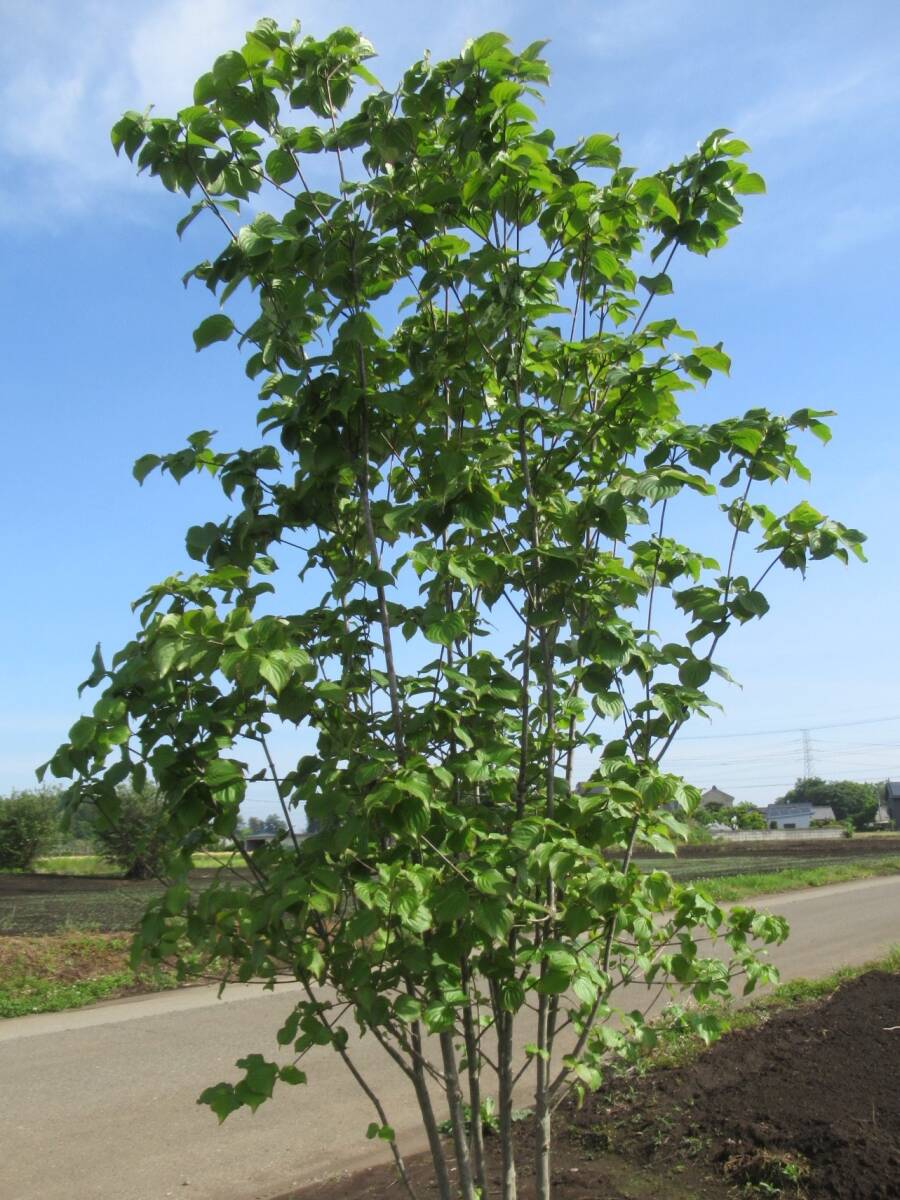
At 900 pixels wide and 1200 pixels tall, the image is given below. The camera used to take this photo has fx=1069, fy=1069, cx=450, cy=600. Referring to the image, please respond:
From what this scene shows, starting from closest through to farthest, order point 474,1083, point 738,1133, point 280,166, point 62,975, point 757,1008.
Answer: point 280,166, point 474,1083, point 738,1133, point 757,1008, point 62,975

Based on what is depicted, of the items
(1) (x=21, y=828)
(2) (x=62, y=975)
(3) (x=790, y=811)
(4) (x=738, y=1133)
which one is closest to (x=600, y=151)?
(4) (x=738, y=1133)

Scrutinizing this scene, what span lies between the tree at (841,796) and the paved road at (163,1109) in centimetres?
11303

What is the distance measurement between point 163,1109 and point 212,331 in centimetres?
550

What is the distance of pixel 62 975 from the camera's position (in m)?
11.2

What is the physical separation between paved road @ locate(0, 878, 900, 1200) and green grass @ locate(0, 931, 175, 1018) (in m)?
0.35

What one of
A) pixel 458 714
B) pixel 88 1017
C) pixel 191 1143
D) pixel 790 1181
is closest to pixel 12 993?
pixel 88 1017

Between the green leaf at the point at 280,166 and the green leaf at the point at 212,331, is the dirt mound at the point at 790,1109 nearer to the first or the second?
the green leaf at the point at 212,331

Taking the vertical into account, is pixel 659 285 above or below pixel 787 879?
above

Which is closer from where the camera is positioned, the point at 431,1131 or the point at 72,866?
the point at 431,1131

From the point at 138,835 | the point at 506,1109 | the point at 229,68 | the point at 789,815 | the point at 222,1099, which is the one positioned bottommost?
the point at 789,815

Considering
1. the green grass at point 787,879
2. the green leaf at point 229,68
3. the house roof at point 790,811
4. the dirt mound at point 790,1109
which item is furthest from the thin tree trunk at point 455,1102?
the house roof at point 790,811

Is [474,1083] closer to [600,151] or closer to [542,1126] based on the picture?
[542,1126]

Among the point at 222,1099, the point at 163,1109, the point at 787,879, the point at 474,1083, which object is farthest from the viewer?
the point at 787,879

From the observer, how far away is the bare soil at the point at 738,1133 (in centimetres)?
405
